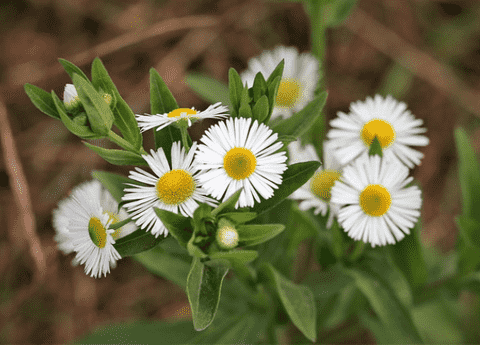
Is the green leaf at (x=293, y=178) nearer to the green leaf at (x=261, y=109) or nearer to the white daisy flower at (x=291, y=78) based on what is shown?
the green leaf at (x=261, y=109)

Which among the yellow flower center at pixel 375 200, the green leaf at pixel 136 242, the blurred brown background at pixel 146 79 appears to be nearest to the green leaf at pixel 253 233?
the green leaf at pixel 136 242

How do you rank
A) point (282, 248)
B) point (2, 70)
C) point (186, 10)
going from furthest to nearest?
point (186, 10) < point (2, 70) < point (282, 248)

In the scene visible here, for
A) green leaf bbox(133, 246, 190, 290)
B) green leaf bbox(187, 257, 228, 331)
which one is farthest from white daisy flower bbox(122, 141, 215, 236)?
green leaf bbox(133, 246, 190, 290)

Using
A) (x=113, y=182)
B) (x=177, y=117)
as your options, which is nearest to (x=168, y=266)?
(x=113, y=182)

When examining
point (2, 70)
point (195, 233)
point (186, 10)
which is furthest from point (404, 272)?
point (2, 70)

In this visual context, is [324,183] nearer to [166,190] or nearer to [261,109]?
[261,109]

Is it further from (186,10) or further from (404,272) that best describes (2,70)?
(404,272)
